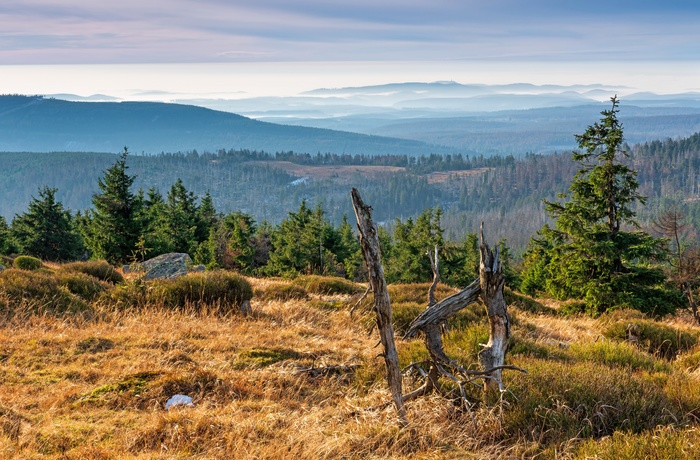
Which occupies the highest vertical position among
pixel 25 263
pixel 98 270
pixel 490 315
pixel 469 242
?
pixel 490 315

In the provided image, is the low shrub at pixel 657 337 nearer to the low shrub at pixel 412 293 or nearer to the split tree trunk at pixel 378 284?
the low shrub at pixel 412 293

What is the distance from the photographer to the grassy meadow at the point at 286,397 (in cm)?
509

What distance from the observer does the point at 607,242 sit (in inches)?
838

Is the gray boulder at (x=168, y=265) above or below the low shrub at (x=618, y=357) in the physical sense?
below

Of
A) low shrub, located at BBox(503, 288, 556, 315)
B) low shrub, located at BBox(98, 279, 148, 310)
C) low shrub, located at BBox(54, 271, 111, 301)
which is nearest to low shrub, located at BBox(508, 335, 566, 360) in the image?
low shrub, located at BBox(98, 279, 148, 310)

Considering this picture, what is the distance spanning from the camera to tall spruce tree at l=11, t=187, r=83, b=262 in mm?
39844

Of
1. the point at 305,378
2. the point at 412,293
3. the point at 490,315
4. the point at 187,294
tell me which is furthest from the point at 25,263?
the point at 490,315

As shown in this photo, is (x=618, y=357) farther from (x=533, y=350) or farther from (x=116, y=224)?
(x=116, y=224)

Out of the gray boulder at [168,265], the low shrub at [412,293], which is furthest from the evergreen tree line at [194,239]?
the low shrub at [412,293]

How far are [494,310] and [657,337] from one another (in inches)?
355

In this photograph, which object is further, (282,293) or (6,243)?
(6,243)

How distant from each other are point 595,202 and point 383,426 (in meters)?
20.4

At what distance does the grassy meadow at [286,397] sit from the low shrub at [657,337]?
288 centimetres

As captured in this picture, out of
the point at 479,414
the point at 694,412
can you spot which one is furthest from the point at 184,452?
the point at 694,412
